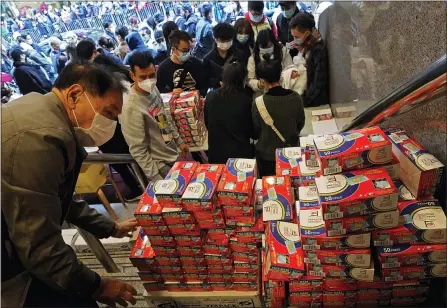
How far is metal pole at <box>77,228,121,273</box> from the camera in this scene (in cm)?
233

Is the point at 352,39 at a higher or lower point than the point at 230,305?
higher

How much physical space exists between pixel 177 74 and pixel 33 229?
8.99ft

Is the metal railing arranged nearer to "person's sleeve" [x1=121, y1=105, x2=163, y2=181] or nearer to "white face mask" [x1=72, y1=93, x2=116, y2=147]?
"person's sleeve" [x1=121, y1=105, x2=163, y2=181]

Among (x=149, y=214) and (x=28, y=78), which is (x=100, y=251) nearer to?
(x=149, y=214)

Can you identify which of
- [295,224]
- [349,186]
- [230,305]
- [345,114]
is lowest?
[230,305]

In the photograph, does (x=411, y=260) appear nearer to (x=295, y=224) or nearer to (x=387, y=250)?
(x=387, y=250)

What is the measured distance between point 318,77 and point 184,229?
2736mm

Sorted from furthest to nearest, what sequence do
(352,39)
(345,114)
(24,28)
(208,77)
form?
(24,28) < (208,77) < (345,114) < (352,39)

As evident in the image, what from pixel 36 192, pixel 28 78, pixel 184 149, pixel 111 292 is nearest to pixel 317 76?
pixel 184 149

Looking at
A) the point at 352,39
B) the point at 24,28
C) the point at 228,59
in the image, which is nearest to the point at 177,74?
the point at 228,59

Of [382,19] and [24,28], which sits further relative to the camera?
[24,28]

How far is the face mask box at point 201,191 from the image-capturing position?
5.96 ft

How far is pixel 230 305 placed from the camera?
7.34ft

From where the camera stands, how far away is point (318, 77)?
3.90 meters
